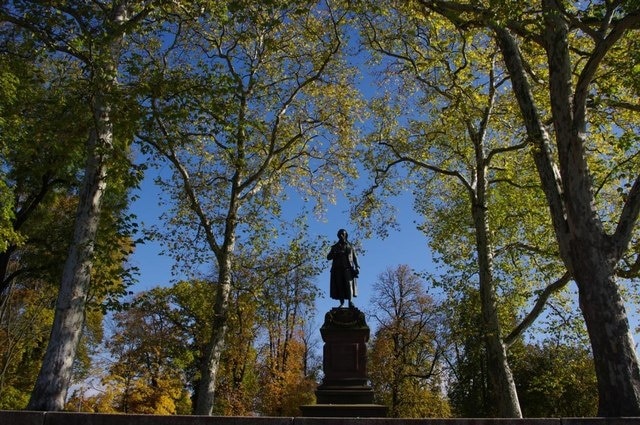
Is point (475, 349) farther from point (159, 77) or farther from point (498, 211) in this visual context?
point (159, 77)

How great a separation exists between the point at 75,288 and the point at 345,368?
6141 mm

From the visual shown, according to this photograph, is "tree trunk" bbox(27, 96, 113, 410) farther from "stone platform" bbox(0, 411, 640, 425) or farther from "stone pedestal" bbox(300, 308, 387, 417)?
"stone pedestal" bbox(300, 308, 387, 417)

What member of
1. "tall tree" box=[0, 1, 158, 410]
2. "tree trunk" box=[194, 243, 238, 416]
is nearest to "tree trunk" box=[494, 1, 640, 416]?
"tall tree" box=[0, 1, 158, 410]

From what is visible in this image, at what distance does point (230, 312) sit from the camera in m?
15.5

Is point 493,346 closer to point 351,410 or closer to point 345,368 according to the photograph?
point 345,368

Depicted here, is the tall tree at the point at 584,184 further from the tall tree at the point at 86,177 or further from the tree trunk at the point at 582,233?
the tall tree at the point at 86,177

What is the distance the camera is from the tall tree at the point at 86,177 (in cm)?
938

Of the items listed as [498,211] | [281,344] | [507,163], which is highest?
[507,163]

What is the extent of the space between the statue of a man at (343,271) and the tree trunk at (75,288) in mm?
6158

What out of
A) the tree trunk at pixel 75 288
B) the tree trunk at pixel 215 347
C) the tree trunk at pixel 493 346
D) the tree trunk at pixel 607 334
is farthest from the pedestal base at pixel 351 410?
the tree trunk at pixel 75 288

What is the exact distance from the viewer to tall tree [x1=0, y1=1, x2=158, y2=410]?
30.8ft

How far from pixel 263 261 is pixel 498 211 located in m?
9.48

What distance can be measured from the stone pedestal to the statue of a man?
0.90m

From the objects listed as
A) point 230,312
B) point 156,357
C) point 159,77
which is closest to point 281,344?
point 156,357
